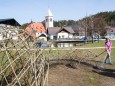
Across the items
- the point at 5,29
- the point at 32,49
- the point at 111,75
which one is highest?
the point at 5,29

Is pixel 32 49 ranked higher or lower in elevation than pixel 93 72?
higher

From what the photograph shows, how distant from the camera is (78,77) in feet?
36.4

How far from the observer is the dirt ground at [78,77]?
1012cm

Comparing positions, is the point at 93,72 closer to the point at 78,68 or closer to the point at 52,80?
the point at 78,68

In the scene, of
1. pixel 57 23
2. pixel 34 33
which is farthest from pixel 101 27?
pixel 34 33

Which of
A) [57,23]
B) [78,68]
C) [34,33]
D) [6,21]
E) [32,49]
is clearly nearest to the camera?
[32,49]

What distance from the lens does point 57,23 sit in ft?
394

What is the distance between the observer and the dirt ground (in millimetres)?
10117

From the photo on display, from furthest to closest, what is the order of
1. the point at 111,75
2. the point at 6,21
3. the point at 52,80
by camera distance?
the point at 6,21 < the point at 111,75 < the point at 52,80

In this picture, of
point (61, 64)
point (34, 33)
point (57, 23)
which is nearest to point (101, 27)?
point (57, 23)

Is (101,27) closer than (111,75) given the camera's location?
No

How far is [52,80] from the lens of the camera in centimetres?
1023

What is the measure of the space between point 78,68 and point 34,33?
18.0 ft

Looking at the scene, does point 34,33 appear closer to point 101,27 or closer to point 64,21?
point 101,27
